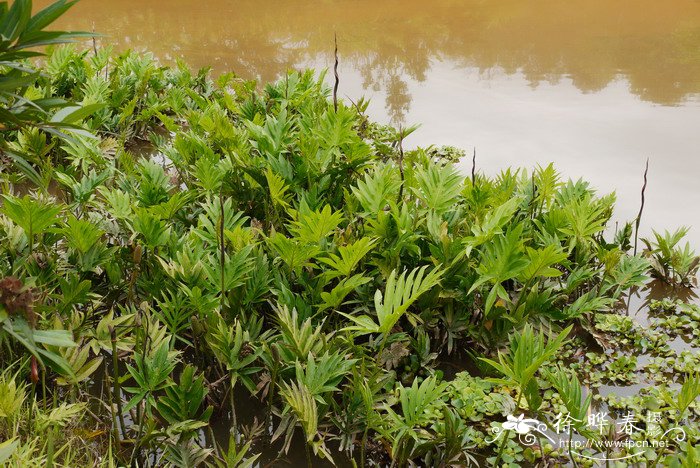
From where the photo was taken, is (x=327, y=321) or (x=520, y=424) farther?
(x=327, y=321)

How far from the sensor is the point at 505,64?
5.14 meters

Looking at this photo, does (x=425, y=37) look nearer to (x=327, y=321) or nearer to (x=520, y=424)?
(x=327, y=321)

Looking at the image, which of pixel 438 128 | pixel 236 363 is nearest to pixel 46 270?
pixel 236 363

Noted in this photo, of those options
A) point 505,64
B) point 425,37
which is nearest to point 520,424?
point 505,64

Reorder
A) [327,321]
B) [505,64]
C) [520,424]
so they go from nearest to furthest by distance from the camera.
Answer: [520,424] < [327,321] < [505,64]

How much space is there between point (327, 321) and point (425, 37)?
4441 millimetres

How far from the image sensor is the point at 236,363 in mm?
1770

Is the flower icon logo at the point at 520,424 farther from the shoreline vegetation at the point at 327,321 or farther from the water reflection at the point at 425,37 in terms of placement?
the water reflection at the point at 425,37

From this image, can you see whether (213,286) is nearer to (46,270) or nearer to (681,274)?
(46,270)

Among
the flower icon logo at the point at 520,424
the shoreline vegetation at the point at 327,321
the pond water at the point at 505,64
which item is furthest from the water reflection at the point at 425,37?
the flower icon logo at the point at 520,424

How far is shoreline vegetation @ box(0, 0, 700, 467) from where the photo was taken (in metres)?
1.59

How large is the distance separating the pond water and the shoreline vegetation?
0.94m

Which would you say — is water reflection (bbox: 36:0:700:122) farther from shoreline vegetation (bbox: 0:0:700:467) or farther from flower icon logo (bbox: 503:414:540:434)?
flower icon logo (bbox: 503:414:540:434)

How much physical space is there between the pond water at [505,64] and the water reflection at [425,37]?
17mm
